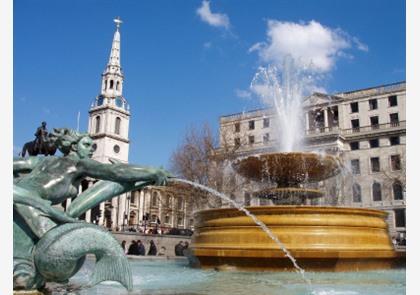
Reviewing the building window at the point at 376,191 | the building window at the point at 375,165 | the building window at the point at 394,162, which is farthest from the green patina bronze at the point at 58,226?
the building window at the point at 375,165

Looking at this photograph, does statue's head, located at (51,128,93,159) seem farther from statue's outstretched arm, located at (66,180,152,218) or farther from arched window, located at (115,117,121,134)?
arched window, located at (115,117,121,134)

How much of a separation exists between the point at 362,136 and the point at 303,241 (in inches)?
1749

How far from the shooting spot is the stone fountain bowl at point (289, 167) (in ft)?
40.5

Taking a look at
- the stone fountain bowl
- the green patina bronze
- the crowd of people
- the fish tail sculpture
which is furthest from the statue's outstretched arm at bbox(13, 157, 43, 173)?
the crowd of people

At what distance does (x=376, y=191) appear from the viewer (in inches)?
1854

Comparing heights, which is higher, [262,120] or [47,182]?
[262,120]

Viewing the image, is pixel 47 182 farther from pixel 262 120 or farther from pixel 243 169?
pixel 262 120

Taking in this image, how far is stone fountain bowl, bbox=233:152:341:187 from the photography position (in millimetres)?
12344

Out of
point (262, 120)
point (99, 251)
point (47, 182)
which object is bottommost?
point (99, 251)

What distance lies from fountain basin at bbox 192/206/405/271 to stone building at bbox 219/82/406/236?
34613 millimetres

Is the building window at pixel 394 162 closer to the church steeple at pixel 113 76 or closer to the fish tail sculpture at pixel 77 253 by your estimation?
the fish tail sculpture at pixel 77 253
